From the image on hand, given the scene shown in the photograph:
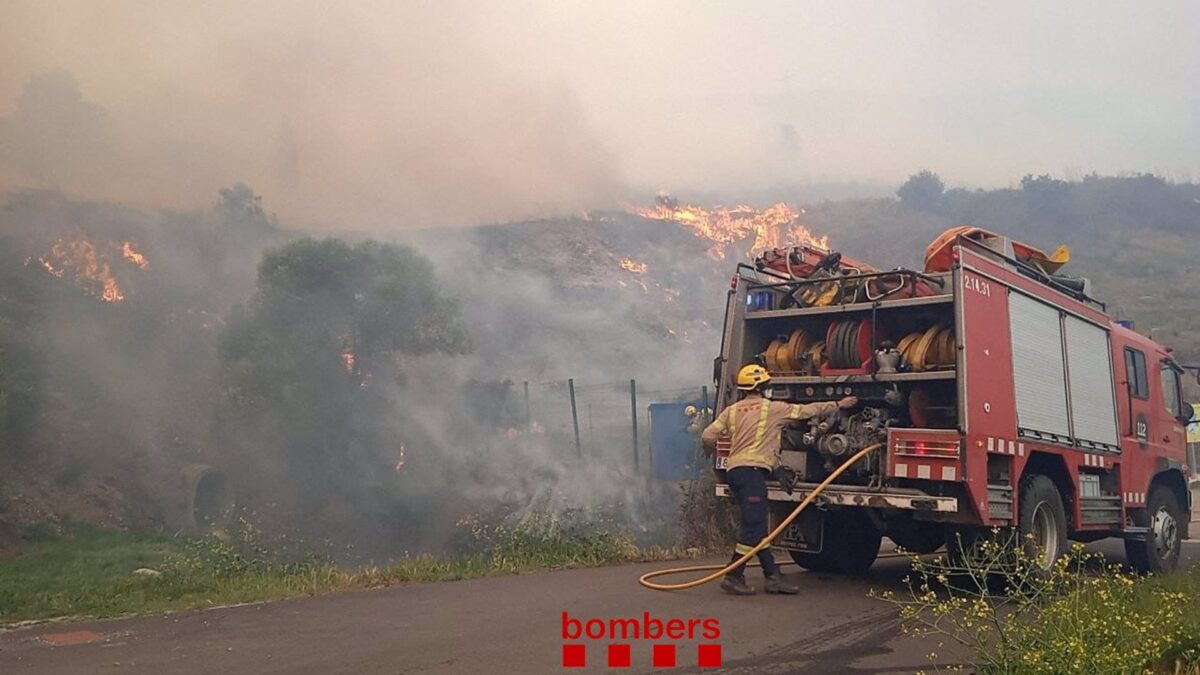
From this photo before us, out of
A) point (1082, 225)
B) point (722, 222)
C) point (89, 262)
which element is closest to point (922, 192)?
point (1082, 225)

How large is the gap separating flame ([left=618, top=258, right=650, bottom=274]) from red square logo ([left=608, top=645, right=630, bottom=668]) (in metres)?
31.8

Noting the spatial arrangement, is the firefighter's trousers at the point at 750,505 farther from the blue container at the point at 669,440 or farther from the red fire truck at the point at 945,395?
the blue container at the point at 669,440

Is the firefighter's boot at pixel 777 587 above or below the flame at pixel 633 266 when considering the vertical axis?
below

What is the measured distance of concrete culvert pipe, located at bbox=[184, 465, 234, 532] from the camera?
65.1ft

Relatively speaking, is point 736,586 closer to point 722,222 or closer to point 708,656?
point 708,656

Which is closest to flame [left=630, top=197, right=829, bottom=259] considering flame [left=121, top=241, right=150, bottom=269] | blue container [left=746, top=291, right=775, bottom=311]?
flame [left=121, top=241, right=150, bottom=269]

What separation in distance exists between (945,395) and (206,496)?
17.8m

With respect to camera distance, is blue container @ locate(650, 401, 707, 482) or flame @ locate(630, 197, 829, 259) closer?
blue container @ locate(650, 401, 707, 482)

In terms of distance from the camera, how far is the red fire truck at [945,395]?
7508 millimetres

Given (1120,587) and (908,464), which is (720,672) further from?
(908,464)

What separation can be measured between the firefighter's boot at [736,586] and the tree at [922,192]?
8188cm

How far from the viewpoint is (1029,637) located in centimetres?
420

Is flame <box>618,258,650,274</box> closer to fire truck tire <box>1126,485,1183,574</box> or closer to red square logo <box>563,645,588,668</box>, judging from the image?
fire truck tire <box>1126,485,1183,574</box>

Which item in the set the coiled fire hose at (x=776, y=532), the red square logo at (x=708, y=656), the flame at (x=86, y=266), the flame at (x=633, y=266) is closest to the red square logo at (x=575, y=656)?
the red square logo at (x=708, y=656)
